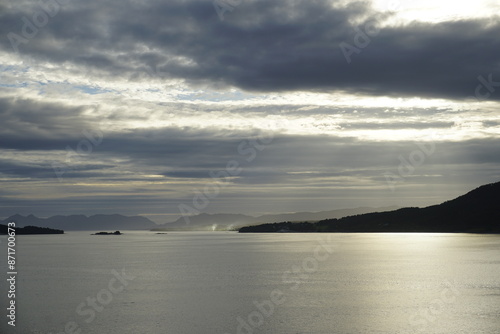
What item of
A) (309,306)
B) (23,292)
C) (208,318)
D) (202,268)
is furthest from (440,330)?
(202,268)

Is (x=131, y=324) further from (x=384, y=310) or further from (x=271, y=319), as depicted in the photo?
(x=384, y=310)

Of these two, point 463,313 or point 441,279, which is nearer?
point 463,313

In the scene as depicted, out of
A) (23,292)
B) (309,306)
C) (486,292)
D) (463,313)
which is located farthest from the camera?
(23,292)

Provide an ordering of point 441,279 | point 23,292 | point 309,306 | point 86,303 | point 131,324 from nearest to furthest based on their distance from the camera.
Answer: point 131,324 → point 309,306 → point 86,303 → point 23,292 → point 441,279

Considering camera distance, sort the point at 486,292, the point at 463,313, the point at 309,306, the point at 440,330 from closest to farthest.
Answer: the point at 440,330
the point at 463,313
the point at 309,306
the point at 486,292

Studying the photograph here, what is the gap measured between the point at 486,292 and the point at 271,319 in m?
29.9

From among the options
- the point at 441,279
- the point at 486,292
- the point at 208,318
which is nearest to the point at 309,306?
the point at 208,318

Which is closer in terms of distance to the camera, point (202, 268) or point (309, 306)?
point (309, 306)

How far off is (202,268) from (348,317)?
52626mm

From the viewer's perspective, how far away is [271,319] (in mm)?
46812

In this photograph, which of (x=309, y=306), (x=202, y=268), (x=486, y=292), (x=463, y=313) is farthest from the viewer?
(x=202, y=268)

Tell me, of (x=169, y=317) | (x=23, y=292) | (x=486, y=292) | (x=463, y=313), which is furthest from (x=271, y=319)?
(x=23, y=292)

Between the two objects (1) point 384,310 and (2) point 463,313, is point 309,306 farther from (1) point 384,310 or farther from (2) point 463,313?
(2) point 463,313

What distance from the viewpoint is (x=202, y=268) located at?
315 feet
